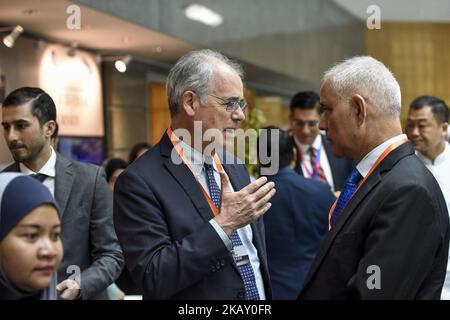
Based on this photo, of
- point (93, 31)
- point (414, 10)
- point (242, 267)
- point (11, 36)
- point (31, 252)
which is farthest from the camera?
point (414, 10)

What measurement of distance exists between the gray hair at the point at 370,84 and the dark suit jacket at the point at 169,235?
0.68 metres

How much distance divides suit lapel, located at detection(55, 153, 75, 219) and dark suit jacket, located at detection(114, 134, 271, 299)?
595 millimetres

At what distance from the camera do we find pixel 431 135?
13.9 ft

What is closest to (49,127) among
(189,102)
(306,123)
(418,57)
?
(189,102)

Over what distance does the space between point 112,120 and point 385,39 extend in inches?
363

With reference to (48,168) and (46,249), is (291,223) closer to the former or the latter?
(48,168)

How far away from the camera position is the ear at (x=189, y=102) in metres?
2.61

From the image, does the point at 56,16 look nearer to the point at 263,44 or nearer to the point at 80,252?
the point at 80,252

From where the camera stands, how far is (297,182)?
427cm

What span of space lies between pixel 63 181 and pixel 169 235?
33.0 inches

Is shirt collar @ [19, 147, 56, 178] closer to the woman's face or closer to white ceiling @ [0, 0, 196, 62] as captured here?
the woman's face

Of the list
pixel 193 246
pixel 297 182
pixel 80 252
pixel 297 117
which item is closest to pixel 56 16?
pixel 297 117

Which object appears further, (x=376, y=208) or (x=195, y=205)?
(x=195, y=205)

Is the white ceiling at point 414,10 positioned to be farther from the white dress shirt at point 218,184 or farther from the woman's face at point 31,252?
the woman's face at point 31,252
